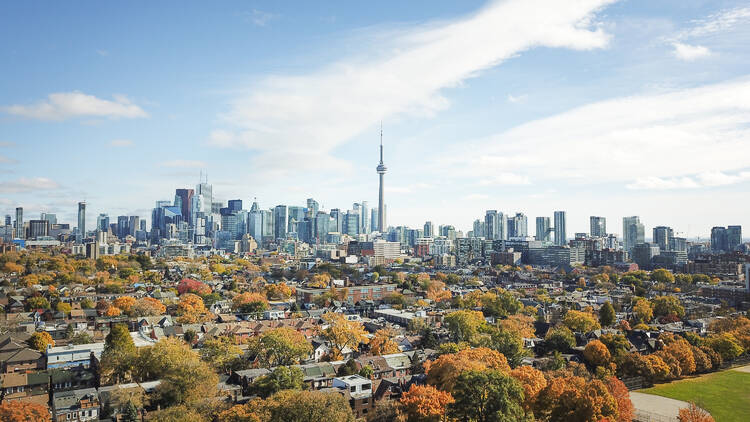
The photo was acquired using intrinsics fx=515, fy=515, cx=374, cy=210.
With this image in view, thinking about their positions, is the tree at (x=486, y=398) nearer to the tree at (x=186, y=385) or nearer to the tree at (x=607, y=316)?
the tree at (x=186, y=385)

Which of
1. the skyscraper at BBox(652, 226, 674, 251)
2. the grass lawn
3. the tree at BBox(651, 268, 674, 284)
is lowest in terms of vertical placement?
the grass lawn

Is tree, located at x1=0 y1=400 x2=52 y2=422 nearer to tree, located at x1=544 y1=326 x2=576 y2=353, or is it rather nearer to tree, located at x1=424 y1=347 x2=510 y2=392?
tree, located at x1=424 y1=347 x2=510 y2=392

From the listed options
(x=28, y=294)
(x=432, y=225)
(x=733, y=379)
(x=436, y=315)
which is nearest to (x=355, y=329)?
(x=436, y=315)

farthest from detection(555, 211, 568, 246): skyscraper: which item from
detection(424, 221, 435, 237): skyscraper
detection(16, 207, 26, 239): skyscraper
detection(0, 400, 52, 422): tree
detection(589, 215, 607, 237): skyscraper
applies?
detection(16, 207, 26, 239): skyscraper

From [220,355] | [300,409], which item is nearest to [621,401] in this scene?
[300,409]

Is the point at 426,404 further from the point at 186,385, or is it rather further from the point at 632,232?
the point at 632,232

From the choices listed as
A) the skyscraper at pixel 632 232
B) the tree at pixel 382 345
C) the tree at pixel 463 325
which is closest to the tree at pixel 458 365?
the tree at pixel 382 345
